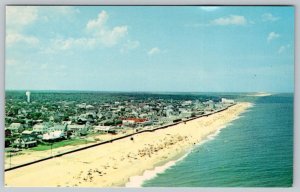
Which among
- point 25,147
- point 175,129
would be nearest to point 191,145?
point 175,129

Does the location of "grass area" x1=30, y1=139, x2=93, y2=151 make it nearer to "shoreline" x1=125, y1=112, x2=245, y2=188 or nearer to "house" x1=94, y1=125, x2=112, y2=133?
"house" x1=94, y1=125, x2=112, y2=133

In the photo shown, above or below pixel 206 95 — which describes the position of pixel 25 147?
below

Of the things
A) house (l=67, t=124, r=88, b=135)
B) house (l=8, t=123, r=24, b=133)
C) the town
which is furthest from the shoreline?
house (l=8, t=123, r=24, b=133)

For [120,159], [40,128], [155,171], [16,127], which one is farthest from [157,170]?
[16,127]

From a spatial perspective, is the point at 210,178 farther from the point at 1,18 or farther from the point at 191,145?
the point at 1,18

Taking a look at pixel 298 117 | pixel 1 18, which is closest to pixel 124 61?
pixel 1 18

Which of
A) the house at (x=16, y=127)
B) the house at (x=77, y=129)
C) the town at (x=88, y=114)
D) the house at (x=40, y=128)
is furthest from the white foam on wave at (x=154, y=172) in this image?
the house at (x=16, y=127)

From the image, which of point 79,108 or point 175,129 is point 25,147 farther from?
point 175,129


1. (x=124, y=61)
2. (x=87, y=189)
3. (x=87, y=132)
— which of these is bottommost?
(x=87, y=189)

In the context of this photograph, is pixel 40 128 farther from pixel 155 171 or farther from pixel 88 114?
pixel 155 171
